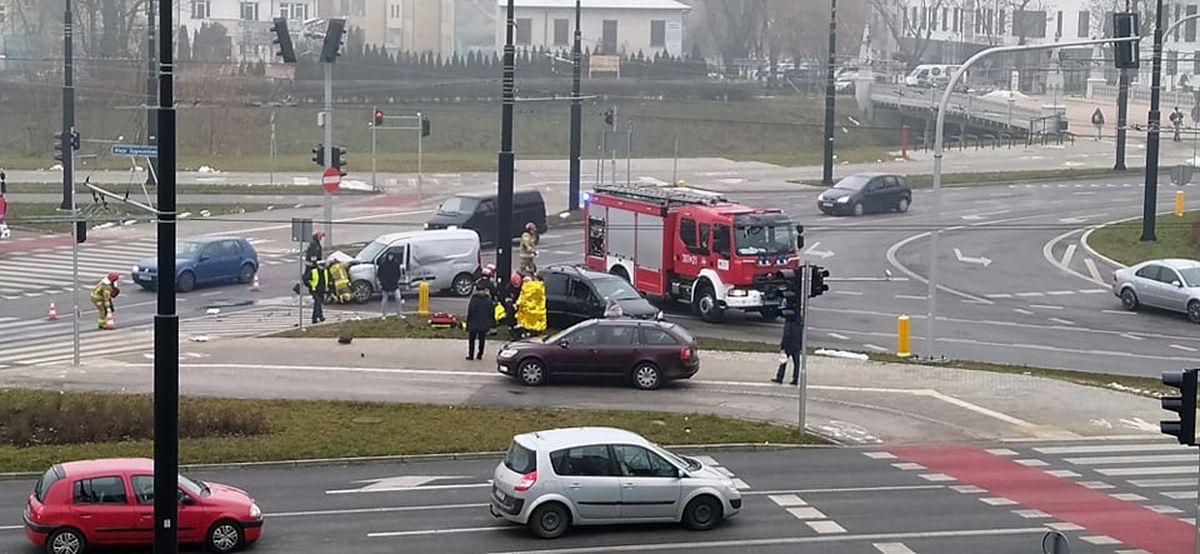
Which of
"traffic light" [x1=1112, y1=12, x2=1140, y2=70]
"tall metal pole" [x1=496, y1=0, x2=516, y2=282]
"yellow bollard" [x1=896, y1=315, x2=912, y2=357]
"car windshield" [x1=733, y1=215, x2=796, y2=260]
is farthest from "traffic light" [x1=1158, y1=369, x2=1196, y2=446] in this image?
"car windshield" [x1=733, y1=215, x2=796, y2=260]

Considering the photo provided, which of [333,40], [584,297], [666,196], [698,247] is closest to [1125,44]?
[698,247]

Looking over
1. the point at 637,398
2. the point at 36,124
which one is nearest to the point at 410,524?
the point at 637,398

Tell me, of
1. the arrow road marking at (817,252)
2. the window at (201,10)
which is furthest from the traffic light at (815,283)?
the window at (201,10)

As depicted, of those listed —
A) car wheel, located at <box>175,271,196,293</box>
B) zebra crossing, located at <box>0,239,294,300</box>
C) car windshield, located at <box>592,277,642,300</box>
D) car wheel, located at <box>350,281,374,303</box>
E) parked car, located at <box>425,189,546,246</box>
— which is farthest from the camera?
parked car, located at <box>425,189,546,246</box>

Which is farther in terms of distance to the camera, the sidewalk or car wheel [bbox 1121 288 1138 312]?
car wheel [bbox 1121 288 1138 312]

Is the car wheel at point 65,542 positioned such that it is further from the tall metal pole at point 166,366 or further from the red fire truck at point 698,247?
the red fire truck at point 698,247

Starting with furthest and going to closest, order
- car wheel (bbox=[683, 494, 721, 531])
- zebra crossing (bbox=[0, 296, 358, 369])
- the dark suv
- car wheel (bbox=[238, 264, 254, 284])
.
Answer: car wheel (bbox=[238, 264, 254, 284]) < the dark suv < zebra crossing (bbox=[0, 296, 358, 369]) < car wheel (bbox=[683, 494, 721, 531])

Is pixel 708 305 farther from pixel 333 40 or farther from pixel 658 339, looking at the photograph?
pixel 333 40

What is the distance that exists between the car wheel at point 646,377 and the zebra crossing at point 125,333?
9.23m

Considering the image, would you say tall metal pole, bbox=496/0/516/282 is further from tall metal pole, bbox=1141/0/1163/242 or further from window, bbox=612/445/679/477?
tall metal pole, bbox=1141/0/1163/242

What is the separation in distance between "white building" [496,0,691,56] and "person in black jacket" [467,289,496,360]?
3078 inches

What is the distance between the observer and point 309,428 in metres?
25.6

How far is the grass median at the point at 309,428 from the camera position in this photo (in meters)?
24.0

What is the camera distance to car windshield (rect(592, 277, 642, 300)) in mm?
34562
